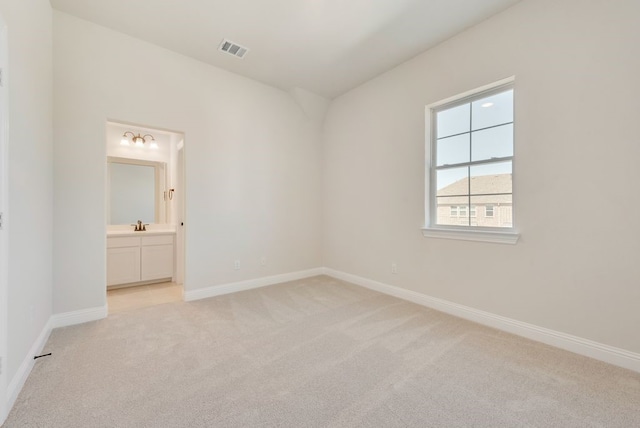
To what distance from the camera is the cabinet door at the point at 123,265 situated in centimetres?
388

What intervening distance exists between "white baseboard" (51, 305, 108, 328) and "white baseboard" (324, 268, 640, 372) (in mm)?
3379

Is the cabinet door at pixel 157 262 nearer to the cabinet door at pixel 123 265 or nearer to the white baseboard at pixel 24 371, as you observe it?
the cabinet door at pixel 123 265

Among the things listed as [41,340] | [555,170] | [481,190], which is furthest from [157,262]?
[555,170]

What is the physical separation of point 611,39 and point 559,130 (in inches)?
27.3

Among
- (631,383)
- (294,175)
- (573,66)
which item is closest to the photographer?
(631,383)

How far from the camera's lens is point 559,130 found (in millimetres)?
2289

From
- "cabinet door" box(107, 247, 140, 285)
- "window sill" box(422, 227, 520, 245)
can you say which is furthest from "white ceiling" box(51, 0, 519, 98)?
"cabinet door" box(107, 247, 140, 285)

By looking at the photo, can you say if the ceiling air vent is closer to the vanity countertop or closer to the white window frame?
the white window frame

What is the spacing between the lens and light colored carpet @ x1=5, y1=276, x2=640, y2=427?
60.0 inches

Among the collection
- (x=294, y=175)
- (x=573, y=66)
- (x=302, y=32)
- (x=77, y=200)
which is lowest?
(x=77, y=200)

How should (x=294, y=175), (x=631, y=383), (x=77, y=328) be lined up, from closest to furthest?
(x=631, y=383) < (x=77, y=328) < (x=294, y=175)

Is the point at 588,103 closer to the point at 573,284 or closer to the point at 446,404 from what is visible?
the point at 573,284

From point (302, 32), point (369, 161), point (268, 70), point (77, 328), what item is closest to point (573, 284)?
point (369, 161)

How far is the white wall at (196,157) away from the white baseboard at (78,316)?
52mm
